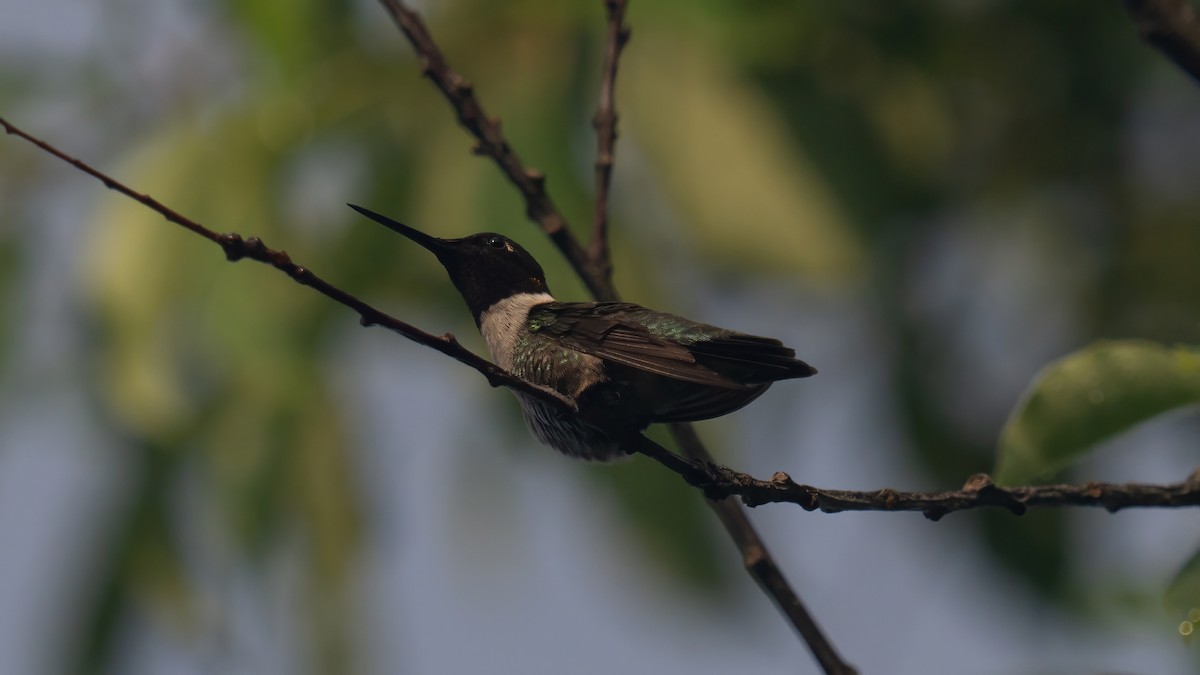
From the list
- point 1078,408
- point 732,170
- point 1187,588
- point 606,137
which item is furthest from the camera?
point 732,170

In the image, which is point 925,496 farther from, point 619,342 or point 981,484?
point 619,342

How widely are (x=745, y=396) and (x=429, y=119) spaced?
1.55 m

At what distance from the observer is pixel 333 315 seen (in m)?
3.50

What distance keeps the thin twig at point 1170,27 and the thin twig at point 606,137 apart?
55.5 inches

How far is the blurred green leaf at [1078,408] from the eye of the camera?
2152 mm

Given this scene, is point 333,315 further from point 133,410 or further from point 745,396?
point 745,396

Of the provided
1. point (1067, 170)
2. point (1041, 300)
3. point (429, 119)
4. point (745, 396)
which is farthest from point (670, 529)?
point (1067, 170)

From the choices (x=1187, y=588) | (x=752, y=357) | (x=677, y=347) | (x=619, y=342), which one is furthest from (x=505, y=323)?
(x=1187, y=588)

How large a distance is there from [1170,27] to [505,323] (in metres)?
1.53

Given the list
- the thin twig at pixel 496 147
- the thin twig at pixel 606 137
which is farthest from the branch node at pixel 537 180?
the thin twig at pixel 606 137

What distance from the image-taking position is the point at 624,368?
2406 mm

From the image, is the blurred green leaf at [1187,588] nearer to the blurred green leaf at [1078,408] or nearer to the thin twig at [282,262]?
the blurred green leaf at [1078,408]

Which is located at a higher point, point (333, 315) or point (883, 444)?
point (883, 444)

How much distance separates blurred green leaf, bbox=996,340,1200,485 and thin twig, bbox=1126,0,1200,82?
0.62 meters
